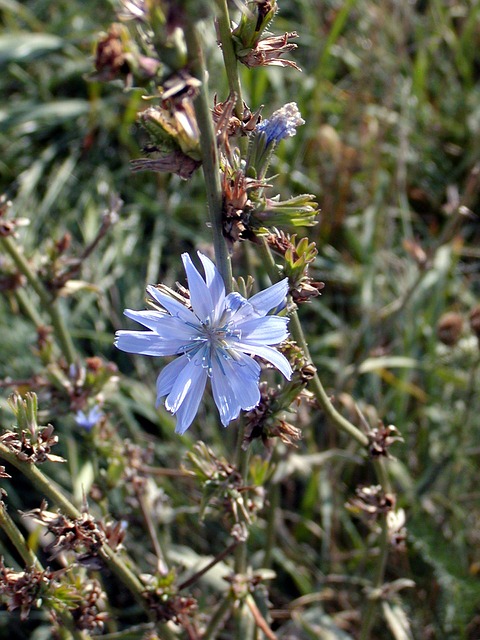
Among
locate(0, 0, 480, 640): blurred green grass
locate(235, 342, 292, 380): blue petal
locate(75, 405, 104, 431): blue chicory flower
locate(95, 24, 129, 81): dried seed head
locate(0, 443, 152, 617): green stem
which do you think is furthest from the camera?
locate(0, 0, 480, 640): blurred green grass

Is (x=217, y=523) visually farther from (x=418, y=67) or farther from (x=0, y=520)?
(x=418, y=67)

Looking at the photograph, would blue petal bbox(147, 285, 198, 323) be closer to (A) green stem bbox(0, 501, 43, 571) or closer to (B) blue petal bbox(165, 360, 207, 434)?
(B) blue petal bbox(165, 360, 207, 434)

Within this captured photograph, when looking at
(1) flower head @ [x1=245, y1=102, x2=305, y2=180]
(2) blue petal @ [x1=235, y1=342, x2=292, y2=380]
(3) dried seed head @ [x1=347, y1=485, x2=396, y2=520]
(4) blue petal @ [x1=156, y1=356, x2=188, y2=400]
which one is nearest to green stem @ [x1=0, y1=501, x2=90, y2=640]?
(4) blue petal @ [x1=156, y1=356, x2=188, y2=400]

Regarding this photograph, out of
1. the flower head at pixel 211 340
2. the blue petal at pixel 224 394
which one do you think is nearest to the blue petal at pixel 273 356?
the flower head at pixel 211 340

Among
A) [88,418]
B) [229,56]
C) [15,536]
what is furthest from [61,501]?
[229,56]

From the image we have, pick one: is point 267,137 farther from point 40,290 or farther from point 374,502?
point 40,290

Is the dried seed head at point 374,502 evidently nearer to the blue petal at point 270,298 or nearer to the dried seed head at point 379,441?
the dried seed head at point 379,441
